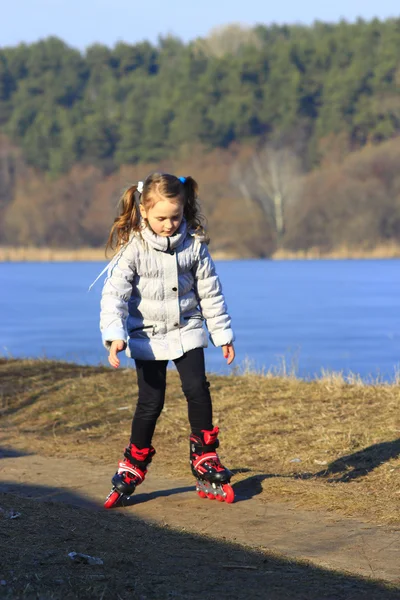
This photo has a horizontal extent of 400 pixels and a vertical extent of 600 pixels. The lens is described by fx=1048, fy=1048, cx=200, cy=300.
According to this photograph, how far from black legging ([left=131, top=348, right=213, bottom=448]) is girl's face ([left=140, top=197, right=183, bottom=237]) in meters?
0.65

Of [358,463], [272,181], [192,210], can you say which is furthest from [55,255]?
[192,210]

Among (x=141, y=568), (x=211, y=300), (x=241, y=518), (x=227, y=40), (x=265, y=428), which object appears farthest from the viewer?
(x=227, y=40)

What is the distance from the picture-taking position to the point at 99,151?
254ft

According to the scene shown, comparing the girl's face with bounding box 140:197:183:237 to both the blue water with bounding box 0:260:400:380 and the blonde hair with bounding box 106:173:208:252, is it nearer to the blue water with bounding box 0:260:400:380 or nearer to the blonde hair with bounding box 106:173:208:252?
the blonde hair with bounding box 106:173:208:252

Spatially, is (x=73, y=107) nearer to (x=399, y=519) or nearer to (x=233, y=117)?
(x=233, y=117)

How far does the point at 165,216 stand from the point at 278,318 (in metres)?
23.7

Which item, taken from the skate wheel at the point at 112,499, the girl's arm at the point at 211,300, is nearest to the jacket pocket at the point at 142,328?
the girl's arm at the point at 211,300

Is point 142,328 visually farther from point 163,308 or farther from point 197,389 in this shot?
point 197,389

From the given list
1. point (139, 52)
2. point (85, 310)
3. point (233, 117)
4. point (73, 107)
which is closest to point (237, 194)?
point (233, 117)

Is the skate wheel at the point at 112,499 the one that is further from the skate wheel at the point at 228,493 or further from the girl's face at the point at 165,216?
the girl's face at the point at 165,216

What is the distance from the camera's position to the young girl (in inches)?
210

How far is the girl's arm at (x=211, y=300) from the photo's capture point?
5477mm

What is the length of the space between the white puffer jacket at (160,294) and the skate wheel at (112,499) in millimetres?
734

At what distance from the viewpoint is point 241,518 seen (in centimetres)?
514
